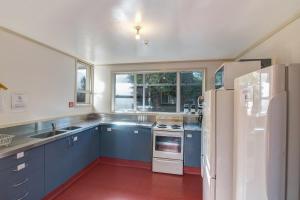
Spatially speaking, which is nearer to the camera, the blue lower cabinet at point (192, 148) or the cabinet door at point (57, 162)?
the cabinet door at point (57, 162)

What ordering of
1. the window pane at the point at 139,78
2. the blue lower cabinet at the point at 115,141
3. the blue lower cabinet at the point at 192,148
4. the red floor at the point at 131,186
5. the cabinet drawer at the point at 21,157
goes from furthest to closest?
the window pane at the point at 139,78 → the blue lower cabinet at the point at 115,141 → the blue lower cabinet at the point at 192,148 → the red floor at the point at 131,186 → the cabinet drawer at the point at 21,157

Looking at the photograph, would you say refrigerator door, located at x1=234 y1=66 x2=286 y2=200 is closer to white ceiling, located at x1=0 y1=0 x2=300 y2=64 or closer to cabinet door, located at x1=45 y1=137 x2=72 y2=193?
white ceiling, located at x1=0 y1=0 x2=300 y2=64

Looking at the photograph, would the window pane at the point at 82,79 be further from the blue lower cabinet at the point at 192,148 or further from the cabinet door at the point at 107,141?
the blue lower cabinet at the point at 192,148

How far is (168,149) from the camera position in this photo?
3479 millimetres

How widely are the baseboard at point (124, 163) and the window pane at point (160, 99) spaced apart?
4.37 ft

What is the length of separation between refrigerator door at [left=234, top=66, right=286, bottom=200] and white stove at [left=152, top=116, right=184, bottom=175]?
93.3 inches

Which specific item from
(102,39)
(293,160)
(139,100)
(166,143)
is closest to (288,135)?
→ (293,160)

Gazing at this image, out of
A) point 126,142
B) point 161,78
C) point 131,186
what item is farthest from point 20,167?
point 161,78

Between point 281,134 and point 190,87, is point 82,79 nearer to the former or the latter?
point 190,87

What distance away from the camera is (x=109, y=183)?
297 centimetres

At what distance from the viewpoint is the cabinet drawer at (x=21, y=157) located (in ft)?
5.81

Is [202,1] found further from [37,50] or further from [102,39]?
[37,50]

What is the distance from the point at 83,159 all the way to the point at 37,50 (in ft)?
6.86

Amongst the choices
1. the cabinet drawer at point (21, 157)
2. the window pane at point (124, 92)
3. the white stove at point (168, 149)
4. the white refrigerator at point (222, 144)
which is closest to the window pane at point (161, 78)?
the window pane at point (124, 92)
